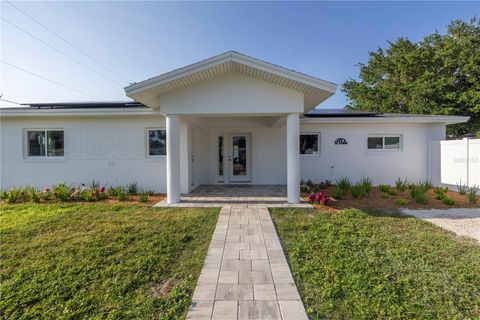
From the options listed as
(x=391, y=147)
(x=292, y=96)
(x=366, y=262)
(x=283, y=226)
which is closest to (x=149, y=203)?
(x=283, y=226)

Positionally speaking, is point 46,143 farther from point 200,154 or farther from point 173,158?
point 173,158

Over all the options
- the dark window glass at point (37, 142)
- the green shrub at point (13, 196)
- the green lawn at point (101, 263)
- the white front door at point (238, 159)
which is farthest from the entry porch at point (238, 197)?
the dark window glass at point (37, 142)

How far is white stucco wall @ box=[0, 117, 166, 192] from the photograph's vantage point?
8625mm

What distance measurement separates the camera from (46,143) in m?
8.89

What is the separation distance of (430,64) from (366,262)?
23540 millimetres

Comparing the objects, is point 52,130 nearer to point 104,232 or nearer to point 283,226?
point 104,232

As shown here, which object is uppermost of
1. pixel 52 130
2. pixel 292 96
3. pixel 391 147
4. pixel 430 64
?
pixel 430 64

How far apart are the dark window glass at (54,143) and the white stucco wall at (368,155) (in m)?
9.96

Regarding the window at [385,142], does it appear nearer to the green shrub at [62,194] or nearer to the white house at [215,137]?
the white house at [215,137]

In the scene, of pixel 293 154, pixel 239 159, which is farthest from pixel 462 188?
pixel 239 159

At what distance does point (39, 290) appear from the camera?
8.67 feet

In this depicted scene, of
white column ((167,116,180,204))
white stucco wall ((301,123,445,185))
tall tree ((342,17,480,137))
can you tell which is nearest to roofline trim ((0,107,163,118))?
white column ((167,116,180,204))

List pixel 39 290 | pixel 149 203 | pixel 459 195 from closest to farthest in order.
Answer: pixel 39 290 → pixel 149 203 → pixel 459 195

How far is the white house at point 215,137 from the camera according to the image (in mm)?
6348
